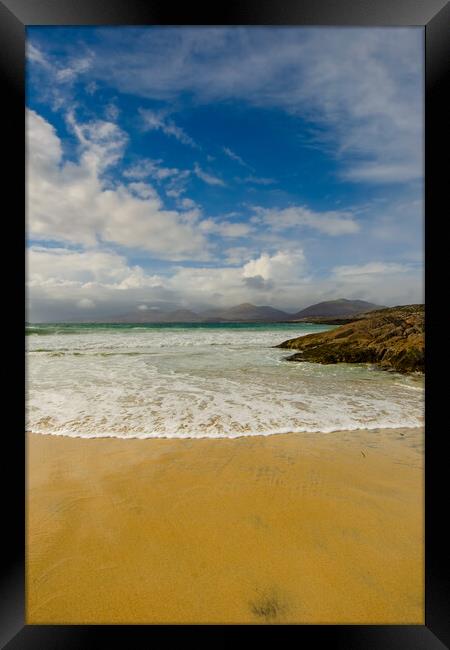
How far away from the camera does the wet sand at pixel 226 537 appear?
1375mm

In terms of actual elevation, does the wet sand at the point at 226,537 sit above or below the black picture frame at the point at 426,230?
below

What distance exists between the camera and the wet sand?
54.1 inches

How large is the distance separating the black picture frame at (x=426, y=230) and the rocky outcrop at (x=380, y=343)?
7005 mm

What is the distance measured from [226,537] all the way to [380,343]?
28.3ft

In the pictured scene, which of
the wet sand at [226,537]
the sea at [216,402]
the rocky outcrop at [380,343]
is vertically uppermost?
the rocky outcrop at [380,343]

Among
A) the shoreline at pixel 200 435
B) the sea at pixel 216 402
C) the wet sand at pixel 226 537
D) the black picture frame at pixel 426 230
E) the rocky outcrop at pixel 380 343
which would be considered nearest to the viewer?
the black picture frame at pixel 426 230

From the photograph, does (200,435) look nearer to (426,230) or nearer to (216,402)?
(216,402)

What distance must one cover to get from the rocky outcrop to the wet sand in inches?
225

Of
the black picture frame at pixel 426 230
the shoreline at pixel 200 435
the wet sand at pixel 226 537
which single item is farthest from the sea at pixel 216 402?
the black picture frame at pixel 426 230

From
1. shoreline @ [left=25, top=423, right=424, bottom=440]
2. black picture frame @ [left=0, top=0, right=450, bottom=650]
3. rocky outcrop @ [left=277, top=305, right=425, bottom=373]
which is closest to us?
black picture frame @ [left=0, top=0, right=450, bottom=650]

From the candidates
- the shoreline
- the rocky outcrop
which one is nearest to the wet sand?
the shoreline

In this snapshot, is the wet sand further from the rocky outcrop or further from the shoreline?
the rocky outcrop

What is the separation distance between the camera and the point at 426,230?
1281mm

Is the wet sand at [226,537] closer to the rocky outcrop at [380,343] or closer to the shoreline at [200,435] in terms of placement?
the shoreline at [200,435]
